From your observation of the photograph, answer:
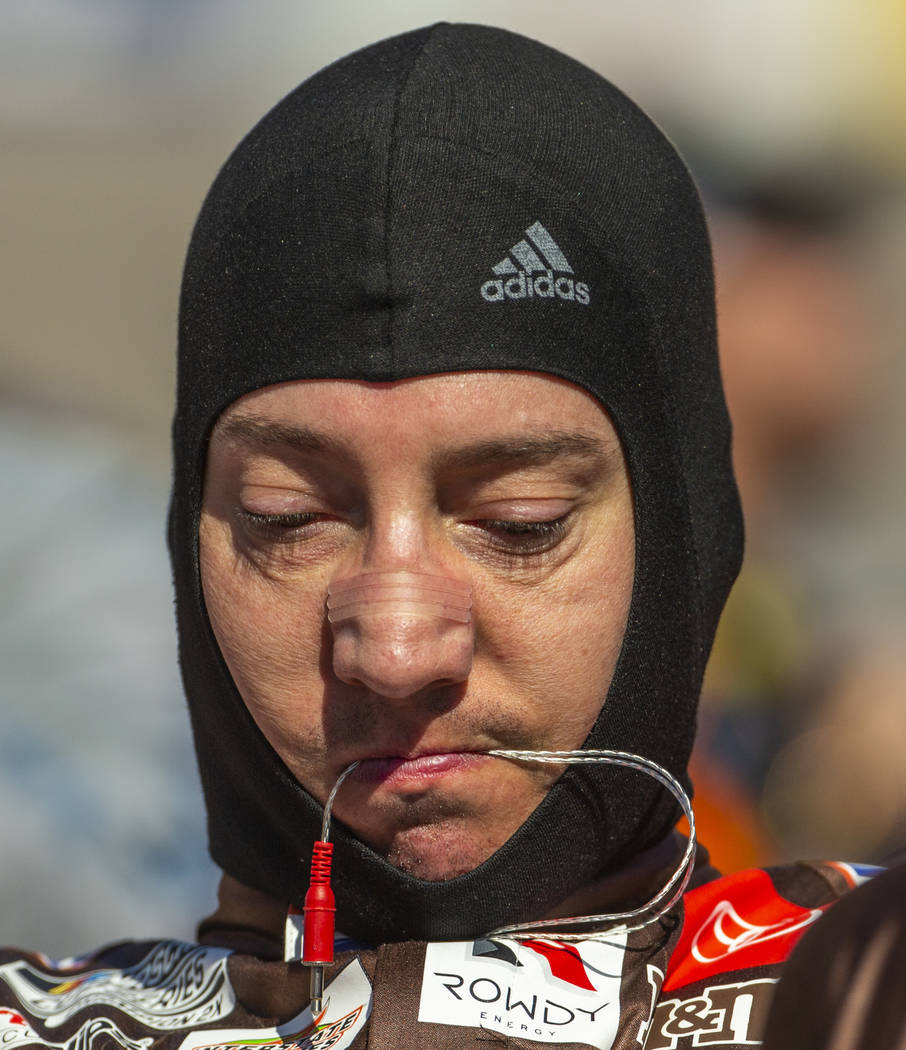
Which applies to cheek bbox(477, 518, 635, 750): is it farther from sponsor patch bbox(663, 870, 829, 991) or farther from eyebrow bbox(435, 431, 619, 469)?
sponsor patch bbox(663, 870, 829, 991)

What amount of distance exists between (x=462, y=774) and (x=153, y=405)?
899cm

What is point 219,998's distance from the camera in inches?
88.2

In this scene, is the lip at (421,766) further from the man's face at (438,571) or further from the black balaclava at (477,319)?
the black balaclava at (477,319)

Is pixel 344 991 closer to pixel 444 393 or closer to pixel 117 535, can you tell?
pixel 444 393

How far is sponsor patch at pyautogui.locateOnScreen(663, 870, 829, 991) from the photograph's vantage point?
2021 mm

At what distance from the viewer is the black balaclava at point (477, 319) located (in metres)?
2.03

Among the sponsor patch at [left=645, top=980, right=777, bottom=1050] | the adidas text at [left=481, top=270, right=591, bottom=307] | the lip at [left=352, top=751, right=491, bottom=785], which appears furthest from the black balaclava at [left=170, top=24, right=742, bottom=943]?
the sponsor patch at [left=645, top=980, right=777, bottom=1050]

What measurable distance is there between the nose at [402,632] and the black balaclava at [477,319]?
0.63ft

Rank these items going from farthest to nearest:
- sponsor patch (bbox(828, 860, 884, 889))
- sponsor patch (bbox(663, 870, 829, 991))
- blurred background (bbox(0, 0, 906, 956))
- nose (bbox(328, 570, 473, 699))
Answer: blurred background (bbox(0, 0, 906, 956)), sponsor patch (bbox(828, 860, 884, 889)), sponsor patch (bbox(663, 870, 829, 991)), nose (bbox(328, 570, 473, 699))

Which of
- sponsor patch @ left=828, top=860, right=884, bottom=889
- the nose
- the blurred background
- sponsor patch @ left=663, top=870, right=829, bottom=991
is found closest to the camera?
the nose

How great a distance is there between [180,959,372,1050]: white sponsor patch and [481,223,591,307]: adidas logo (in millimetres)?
964

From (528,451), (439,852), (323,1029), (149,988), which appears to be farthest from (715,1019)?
(149,988)

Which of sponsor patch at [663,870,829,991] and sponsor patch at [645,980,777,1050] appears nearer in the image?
sponsor patch at [645,980,777,1050]

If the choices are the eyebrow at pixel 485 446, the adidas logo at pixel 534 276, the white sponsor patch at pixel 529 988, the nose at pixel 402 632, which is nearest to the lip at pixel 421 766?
the nose at pixel 402 632
